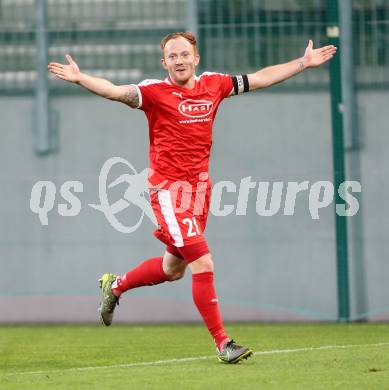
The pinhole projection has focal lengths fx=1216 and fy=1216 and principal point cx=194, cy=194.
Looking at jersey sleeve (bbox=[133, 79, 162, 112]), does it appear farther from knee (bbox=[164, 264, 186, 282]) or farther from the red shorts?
knee (bbox=[164, 264, 186, 282])

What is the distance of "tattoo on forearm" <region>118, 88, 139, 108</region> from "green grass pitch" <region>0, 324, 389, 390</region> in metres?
1.52

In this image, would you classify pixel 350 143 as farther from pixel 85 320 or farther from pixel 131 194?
pixel 85 320

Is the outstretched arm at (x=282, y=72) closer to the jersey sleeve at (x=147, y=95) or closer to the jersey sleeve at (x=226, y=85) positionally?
the jersey sleeve at (x=226, y=85)

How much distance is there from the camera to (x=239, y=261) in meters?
10.7

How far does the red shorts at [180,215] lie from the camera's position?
691 cm

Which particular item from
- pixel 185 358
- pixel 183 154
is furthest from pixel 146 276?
pixel 183 154

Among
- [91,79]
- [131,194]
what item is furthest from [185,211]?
[131,194]

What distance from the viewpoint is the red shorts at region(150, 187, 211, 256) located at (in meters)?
6.91

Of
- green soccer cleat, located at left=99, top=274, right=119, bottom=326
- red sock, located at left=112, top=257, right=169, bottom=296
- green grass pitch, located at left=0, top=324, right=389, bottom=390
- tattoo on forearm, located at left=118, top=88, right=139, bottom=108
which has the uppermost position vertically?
tattoo on forearm, located at left=118, top=88, right=139, bottom=108

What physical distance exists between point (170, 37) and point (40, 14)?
3.87 m

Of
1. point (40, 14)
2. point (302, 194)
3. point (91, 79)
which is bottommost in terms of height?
point (302, 194)

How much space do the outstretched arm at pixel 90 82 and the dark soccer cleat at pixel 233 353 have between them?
5.02 feet

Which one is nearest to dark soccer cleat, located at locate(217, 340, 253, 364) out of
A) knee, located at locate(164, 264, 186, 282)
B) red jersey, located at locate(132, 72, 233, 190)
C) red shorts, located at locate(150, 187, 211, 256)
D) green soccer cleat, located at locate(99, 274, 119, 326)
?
red shorts, located at locate(150, 187, 211, 256)

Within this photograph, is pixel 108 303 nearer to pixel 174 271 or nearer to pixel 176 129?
pixel 174 271
